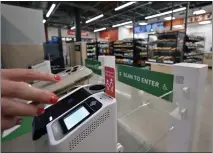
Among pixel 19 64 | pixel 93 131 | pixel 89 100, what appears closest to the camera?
pixel 93 131

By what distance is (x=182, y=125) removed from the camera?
50.6 inches

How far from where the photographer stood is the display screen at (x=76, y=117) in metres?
0.65

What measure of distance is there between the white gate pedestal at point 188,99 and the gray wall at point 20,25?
324 cm

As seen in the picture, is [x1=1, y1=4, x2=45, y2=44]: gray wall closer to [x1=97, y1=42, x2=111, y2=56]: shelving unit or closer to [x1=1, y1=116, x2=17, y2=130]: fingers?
[x1=1, y1=116, x2=17, y2=130]: fingers

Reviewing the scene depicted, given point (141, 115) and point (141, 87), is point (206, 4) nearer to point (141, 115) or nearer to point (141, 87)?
point (141, 115)

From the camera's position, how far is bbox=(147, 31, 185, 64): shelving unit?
615 cm

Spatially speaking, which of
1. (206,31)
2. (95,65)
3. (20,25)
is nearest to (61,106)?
(95,65)

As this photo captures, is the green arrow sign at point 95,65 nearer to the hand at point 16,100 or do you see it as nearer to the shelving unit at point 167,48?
the hand at point 16,100

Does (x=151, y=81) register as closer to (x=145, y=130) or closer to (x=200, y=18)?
(x=145, y=130)

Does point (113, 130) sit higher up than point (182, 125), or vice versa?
point (113, 130)

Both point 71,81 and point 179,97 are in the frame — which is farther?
point 179,97

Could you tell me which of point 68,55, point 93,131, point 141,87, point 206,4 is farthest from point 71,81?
point 206,4

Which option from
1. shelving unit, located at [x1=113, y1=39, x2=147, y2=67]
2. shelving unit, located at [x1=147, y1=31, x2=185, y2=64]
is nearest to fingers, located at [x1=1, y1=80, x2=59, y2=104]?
shelving unit, located at [x1=147, y1=31, x2=185, y2=64]

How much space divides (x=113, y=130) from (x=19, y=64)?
130 inches
